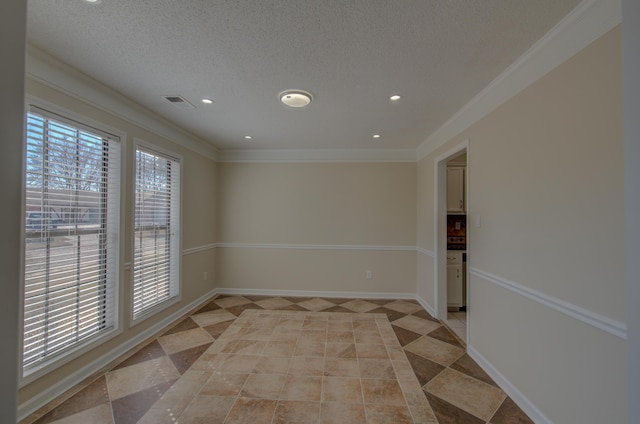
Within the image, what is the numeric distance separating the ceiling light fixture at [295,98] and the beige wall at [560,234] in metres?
1.70

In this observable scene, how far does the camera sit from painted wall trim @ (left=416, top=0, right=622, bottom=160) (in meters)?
1.35

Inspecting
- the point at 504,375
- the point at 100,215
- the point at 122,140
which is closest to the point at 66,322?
the point at 100,215

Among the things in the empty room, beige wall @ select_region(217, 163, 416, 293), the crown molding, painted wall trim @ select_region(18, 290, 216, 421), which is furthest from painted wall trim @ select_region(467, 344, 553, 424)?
the crown molding

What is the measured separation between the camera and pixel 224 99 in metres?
2.56

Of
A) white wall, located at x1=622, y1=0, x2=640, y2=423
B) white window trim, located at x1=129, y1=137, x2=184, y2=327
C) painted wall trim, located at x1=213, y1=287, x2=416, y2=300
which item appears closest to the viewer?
white wall, located at x1=622, y1=0, x2=640, y2=423

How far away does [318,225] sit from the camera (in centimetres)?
454

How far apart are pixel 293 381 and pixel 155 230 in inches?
94.2

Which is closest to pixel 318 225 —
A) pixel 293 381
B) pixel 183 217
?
pixel 183 217

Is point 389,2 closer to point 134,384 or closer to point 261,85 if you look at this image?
point 261,85

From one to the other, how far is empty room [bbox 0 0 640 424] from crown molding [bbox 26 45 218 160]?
2cm

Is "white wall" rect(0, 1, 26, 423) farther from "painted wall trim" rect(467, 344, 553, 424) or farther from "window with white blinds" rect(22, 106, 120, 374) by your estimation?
"painted wall trim" rect(467, 344, 553, 424)

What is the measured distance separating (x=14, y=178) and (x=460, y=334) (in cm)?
383

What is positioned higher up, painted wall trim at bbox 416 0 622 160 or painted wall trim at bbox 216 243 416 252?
painted wall trim at bbox 416 0 622 160


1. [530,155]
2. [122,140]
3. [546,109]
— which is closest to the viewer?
[546,109]
